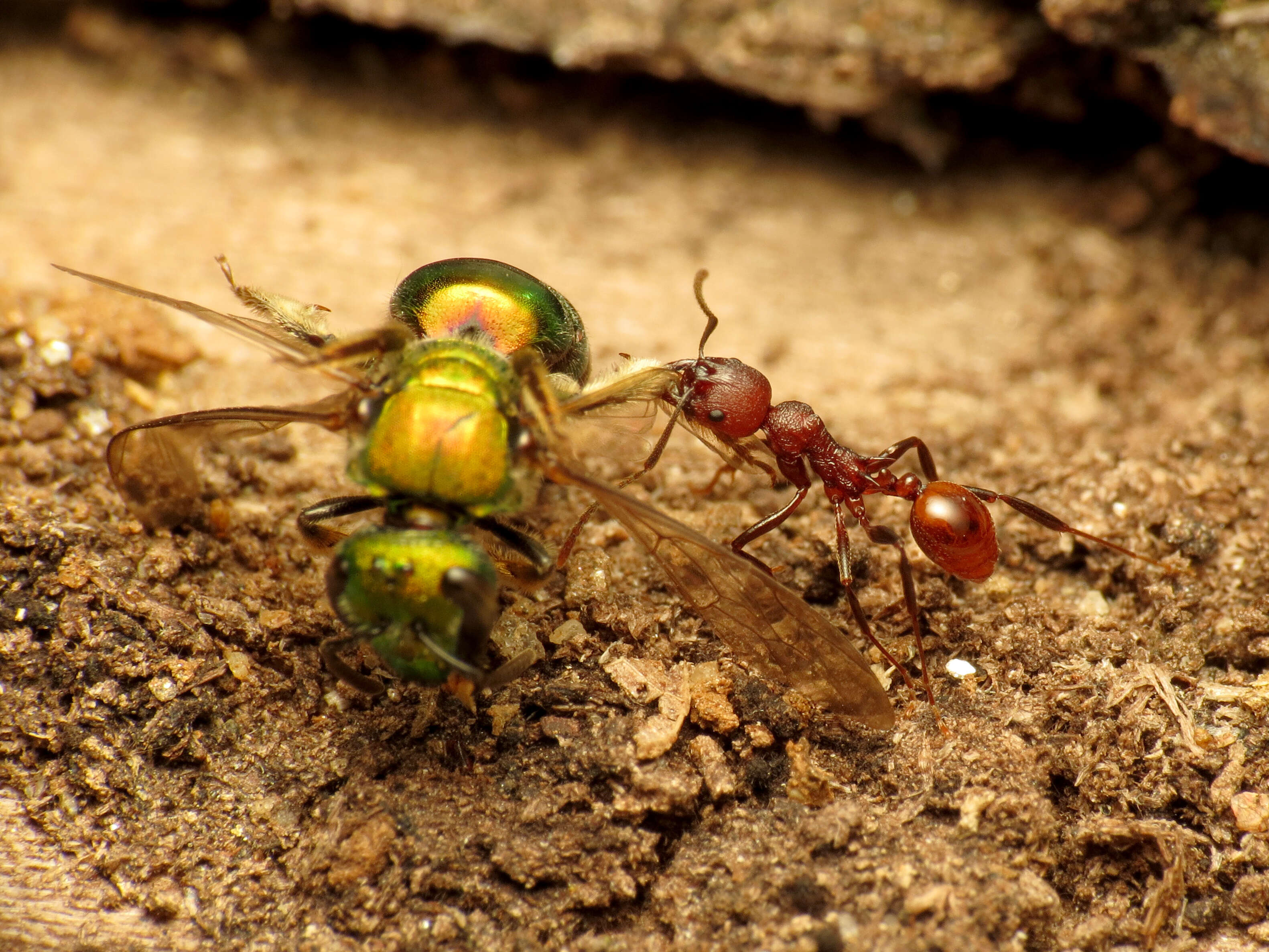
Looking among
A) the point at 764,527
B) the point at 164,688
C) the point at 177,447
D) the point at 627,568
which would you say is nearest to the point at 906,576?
the point at 764,527

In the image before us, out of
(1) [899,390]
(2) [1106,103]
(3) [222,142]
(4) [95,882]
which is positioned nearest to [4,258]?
(3) [222,142]

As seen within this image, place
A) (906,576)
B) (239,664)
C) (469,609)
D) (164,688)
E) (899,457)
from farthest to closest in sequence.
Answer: (899,457), (906,576), (239,664), (164,688), (469,609)

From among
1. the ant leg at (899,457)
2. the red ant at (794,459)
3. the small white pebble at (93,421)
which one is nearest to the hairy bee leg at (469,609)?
the red ant at (794,459)

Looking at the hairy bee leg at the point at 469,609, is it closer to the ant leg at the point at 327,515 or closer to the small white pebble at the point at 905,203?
the ant leg at the point at 327,515

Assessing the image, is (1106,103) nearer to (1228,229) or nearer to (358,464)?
(1228,229)

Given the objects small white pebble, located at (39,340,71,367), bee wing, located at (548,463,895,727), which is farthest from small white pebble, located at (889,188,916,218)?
small white pebble, located at (39,340,71,367)

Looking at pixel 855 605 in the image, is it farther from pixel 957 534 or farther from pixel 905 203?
pixel 905 203
